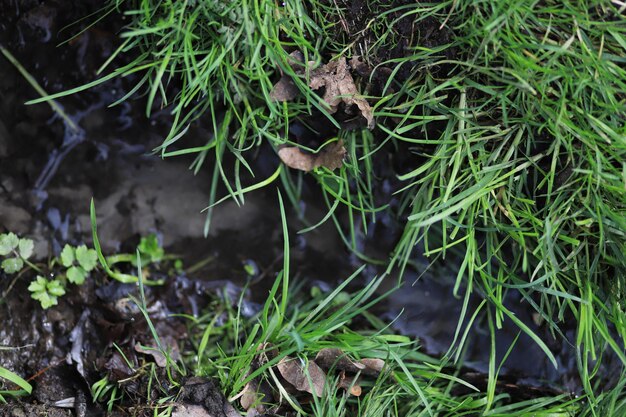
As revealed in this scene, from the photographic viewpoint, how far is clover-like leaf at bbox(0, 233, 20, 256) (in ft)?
6.48

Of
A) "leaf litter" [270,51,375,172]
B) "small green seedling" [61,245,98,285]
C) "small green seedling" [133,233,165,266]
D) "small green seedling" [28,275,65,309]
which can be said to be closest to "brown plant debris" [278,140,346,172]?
"leaf litter" [270,51,375,172]

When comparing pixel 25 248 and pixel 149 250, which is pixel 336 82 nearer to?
pixel 149 250

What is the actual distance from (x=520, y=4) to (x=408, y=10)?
347 mm

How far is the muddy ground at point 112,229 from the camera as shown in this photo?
6.64 feet

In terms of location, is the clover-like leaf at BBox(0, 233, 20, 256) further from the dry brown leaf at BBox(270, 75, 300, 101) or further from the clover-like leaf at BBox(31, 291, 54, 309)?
the dry brown leaf at BBox(270, 75, 300, 101)

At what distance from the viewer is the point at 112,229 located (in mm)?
2197

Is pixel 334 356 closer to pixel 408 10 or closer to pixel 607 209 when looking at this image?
pixel 607 209

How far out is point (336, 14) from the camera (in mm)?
1808

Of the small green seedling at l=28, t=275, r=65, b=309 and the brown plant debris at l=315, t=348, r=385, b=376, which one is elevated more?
the small green seedling at l=28, t=275, r=65, b=309

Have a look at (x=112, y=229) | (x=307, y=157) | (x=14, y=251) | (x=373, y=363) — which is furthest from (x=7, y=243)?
(x=373, y=363)

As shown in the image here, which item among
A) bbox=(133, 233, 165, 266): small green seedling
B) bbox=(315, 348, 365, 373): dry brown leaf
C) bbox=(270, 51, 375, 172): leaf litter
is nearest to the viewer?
bbox=(270, 51, 375, 172): leaf litter

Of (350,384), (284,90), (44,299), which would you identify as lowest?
(350,384)

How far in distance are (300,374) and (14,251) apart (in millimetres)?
1108

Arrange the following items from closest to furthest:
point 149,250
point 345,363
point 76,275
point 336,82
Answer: point 336,82 < point 345,363 < point 76,275 < point 149,250
